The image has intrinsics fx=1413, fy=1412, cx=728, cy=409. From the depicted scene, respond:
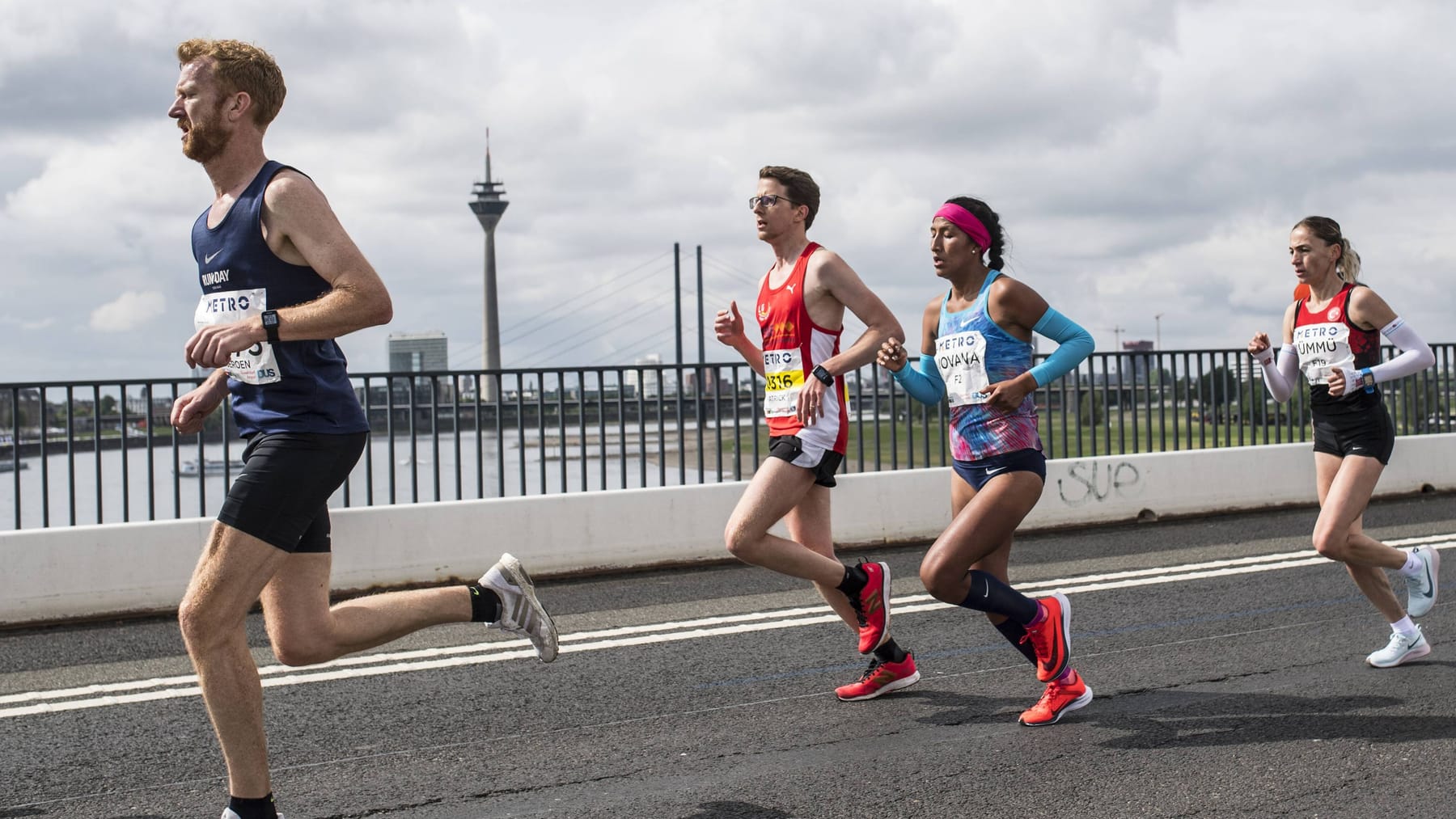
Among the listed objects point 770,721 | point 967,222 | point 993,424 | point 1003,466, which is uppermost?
point 967,222

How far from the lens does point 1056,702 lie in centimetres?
504

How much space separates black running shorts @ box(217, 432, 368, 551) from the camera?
12.1 ft

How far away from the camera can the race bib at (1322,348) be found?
6.25 m

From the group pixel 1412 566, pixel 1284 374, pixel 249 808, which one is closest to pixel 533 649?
pixel 249 808

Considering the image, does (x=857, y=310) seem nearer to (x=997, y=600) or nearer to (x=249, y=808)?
(x=997, y=600)

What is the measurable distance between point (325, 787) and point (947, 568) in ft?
7.21

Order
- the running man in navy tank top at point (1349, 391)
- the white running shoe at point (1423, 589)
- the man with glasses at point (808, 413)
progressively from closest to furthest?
the man with glasses at point (808, 413)
the running man in navy tank top at point (1349, 391)
the white running shoe at point (1423, 589)

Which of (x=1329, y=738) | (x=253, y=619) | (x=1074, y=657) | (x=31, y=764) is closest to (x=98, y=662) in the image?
(x=253, y=619)

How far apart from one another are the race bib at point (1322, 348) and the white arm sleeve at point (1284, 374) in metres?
0.07

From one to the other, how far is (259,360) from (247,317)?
12 centimetres

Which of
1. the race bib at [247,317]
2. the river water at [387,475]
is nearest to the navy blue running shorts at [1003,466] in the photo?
the race bib at [247,317]

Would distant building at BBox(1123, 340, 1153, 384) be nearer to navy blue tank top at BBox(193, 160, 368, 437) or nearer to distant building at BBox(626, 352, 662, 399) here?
distant building at BBox(626, 352, 662, 399)

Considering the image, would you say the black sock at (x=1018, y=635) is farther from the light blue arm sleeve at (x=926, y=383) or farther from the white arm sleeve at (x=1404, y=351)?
the white arm sleeve at (x=1404, y=351)

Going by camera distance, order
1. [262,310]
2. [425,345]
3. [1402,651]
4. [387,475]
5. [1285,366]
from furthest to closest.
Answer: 1. [425,345]
2. [387,475]
3. [1285,366]
4. [1402,651]
5. [262,310]
